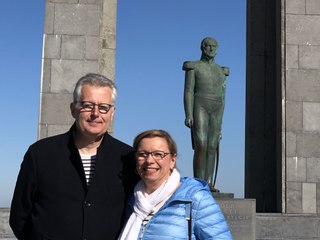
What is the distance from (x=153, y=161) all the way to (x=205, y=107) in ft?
23.8

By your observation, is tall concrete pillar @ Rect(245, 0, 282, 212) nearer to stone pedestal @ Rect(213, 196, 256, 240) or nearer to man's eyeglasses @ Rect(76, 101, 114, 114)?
stone pedestal @ Rect(213, 196, 256, 240)

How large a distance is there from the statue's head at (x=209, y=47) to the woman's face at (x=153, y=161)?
731 cm

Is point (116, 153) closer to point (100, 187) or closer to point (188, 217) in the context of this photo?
point (100, 187)

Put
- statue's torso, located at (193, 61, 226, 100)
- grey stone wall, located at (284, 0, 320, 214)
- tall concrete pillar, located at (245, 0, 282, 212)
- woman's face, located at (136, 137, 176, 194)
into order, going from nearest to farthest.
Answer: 1. woman's face, located at (136, 137, 176, 194)
2. statue's torso, located at (193, 61, 226, 100)
3. grey stone wall, located at (284, 0, 320, 214)
4. tall concrete pillar, located at (245, 0, 282, 212)

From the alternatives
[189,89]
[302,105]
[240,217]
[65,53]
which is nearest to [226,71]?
[189,89]

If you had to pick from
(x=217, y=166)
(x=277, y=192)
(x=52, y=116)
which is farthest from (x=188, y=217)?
(x=277, y=192)

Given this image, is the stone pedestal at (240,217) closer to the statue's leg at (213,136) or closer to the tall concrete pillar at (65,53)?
the statue's leg at (213,136)

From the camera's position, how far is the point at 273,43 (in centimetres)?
1377


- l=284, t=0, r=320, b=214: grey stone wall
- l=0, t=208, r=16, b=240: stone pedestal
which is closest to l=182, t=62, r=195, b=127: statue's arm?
l=284, t=0, r=320, b=214: grey stone wall

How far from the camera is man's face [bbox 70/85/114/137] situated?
10.4 feet

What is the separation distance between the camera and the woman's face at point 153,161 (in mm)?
3143

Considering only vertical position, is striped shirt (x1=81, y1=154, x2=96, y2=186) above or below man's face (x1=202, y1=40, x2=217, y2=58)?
below

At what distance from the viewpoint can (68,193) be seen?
3.21 meters

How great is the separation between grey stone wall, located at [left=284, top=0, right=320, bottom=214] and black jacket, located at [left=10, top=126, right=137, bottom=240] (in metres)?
9.06
